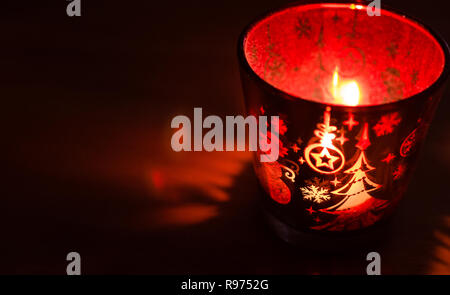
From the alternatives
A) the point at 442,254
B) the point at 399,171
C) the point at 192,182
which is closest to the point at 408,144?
the point at 399,171

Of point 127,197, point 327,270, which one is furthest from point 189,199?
point 327,270

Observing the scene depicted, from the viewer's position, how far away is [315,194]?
17.1 inches

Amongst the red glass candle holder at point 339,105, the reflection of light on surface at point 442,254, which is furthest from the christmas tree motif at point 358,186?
the reflection of light on surface at point 442,254

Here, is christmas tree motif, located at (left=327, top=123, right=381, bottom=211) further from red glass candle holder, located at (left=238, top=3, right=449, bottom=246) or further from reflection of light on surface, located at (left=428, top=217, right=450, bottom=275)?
reflection of light on surface, located at (left=428, top=217, right=450, bottom=275)

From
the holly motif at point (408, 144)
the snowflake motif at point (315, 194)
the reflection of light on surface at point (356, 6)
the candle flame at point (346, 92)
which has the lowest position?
the snowflake motif at point (315, 194)

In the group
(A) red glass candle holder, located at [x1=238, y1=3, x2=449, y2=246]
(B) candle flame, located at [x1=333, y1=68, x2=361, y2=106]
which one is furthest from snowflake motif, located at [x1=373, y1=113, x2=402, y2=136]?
(B) candle flame, located at [x1=333, y1=68, x2=361, y2=106]

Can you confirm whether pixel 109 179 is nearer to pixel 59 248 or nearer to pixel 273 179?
pixel 59 248

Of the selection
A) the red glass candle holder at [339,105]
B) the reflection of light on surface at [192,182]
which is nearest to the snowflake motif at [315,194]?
the red glass candle holder at [339,105]

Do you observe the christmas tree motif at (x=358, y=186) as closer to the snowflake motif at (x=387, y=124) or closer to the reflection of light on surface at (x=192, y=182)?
the snowflake motif at (x=387, y=124)

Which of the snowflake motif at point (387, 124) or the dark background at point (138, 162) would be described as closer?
the snowflake motif at point (387, 124)

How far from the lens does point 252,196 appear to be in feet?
1.82

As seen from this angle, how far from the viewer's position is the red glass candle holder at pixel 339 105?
0.39 m

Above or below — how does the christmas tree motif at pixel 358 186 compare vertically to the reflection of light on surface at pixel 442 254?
above
